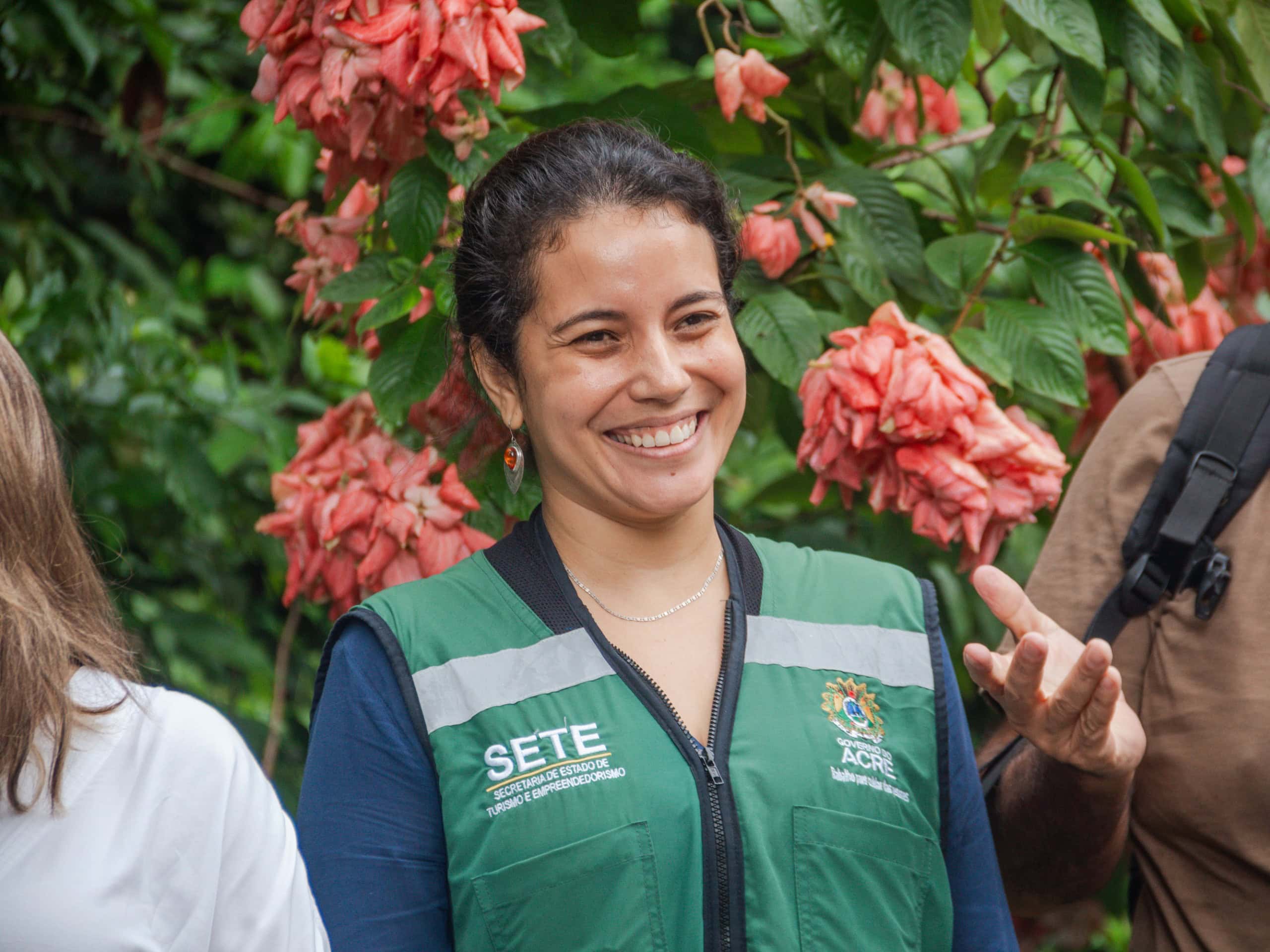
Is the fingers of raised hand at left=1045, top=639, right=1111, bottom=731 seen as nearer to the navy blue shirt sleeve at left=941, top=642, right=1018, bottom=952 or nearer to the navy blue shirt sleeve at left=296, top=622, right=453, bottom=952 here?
the navy blue shirt sleeve at left=941, top=642, right=1018, bottom=952

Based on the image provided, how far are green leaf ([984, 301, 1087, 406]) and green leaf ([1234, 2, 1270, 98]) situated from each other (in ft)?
1.60

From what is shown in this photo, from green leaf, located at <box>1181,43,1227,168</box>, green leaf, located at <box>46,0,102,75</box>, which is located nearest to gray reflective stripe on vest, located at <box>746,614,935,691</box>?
green leaf, located at <box>1181,43,1227,168</box>

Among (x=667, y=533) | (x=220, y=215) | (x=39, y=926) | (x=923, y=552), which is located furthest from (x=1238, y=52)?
(x=220, y=215)

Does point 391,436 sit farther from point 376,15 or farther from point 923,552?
point 923,552

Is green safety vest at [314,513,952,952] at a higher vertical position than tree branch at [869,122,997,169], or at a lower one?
lower

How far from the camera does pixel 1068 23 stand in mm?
1959

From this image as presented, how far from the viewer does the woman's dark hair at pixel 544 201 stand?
1603 millimetres

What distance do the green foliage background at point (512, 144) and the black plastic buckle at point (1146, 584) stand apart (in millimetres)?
405

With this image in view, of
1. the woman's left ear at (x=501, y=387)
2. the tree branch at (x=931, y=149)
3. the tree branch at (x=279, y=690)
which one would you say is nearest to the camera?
the woman's left ear at (x=501, y=387)

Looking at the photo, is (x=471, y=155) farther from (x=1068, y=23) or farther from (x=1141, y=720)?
(x=1141, y=720)

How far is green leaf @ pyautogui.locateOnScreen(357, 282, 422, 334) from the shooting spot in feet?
6.24

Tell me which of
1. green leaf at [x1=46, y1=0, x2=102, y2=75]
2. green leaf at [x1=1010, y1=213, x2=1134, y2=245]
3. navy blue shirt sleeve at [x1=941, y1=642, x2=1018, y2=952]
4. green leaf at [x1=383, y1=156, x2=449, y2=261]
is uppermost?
green leaf at [x1=46, y1=0, x2=102, y2=75]

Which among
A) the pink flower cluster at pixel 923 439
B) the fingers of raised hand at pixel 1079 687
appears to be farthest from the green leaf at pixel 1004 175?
the fingers of raised hand at pixel 1079 687

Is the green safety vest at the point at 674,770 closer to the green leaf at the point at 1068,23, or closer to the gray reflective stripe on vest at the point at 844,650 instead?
the gray reflective stripe on vest at the point at 844,650
